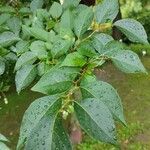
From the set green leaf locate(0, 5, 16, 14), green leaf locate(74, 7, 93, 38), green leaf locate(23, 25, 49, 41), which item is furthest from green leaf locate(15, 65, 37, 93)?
green leaf locate(0, 5, 16, 14)

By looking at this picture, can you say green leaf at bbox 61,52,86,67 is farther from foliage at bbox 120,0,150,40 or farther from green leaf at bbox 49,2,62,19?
foliage at bbox 120,0,150,40

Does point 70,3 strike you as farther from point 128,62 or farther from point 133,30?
point 128,62

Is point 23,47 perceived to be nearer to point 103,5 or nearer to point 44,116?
point 103,5

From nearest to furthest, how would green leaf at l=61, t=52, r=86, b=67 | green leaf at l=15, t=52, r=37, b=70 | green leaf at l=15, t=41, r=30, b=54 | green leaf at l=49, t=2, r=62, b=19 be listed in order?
green leaf at l=61, t=52, r=86, b=67 → green leaf at l=15, t=52, r=37, b=70 → green leaf at l=15, t=41, r=30, b=54 → green leaf at l=49, t=2, r=62, b=19

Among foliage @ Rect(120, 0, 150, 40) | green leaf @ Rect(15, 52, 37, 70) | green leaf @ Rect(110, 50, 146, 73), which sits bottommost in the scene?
foliage @ Rect(120, 0, 150, 40)

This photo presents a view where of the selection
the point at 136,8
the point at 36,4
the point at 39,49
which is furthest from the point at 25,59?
the point at 136,8
